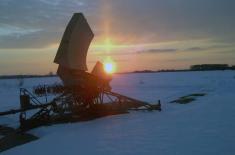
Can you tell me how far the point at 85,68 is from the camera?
71.7 feet

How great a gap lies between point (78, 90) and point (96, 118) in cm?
214

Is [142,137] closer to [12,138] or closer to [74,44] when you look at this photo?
[12,138]

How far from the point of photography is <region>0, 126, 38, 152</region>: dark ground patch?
50.0 feet

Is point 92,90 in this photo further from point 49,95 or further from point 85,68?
point 49,95

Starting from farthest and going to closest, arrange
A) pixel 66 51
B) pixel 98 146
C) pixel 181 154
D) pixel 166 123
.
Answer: pixel 66 51 < pixel 166 123 < pixel 98 146 < pixel 181 154

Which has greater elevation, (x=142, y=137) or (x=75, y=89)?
(x=75, y=89)

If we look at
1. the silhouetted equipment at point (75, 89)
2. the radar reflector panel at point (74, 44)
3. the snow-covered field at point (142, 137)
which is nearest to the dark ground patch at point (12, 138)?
the snow-covered field at point (142, 137)

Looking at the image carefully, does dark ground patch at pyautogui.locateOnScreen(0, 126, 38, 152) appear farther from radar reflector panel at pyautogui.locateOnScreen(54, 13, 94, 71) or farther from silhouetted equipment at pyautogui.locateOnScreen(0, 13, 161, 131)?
radar reflector panel at pyautogui.locateOnScreen(54, 13, 94, 71)

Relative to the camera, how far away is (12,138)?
1680cm

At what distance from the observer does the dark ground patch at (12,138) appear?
15250 millimetres

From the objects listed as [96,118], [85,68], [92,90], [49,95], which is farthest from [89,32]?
[49,95]

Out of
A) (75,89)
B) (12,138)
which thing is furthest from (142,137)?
(75,89)

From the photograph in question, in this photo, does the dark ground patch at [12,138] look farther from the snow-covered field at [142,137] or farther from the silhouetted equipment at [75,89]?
the silhouetted equipment at [75,89]

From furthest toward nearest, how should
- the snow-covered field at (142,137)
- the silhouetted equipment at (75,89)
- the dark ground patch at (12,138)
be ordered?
the silhouetted equipment at (75,89) < the dark ground patch at (12,138) < the snow-covered field at (142,137)
